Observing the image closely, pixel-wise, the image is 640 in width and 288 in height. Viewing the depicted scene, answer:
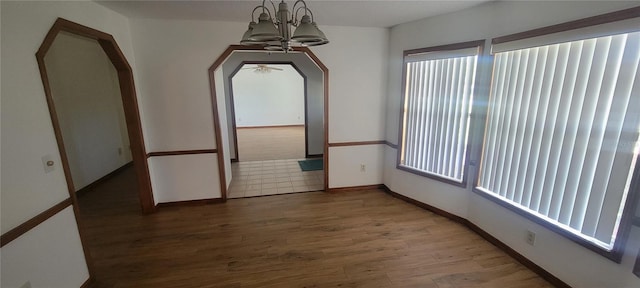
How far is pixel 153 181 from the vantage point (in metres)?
3.32

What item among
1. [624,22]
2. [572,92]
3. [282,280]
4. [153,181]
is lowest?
[282,280]

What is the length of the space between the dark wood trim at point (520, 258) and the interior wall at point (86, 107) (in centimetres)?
532

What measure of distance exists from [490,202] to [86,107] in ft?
19.1

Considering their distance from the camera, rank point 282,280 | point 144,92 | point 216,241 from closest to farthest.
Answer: point 282,280 → point 216,241 → point 144,92

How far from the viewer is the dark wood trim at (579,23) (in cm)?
153

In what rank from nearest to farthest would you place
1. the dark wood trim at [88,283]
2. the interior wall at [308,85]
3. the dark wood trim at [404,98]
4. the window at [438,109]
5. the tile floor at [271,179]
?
the dark wood trim at [88,283]
the dark wood trim at [404,98]
the window at [438,109]
the tile floor at [271,179]
the interior wall at [308,85]

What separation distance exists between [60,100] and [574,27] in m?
5.80

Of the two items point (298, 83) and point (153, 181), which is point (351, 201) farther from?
point (298, 83)

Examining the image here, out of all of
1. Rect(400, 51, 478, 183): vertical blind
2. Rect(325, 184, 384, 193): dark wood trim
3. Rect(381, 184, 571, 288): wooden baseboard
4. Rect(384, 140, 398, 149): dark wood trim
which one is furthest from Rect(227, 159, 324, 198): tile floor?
Rect(400, 51, 478, 183): vertical blind

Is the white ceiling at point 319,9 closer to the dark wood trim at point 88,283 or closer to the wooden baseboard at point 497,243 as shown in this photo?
the wooden baseboard at point 497,243

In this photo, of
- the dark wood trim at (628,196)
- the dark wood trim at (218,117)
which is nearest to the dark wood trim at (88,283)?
the dark wood trim at (218,117)

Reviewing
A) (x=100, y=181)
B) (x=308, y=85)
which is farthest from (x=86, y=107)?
(x=308, y=85)

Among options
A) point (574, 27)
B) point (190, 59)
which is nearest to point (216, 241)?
point (190, 59)

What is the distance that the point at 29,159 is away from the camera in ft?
5.27
